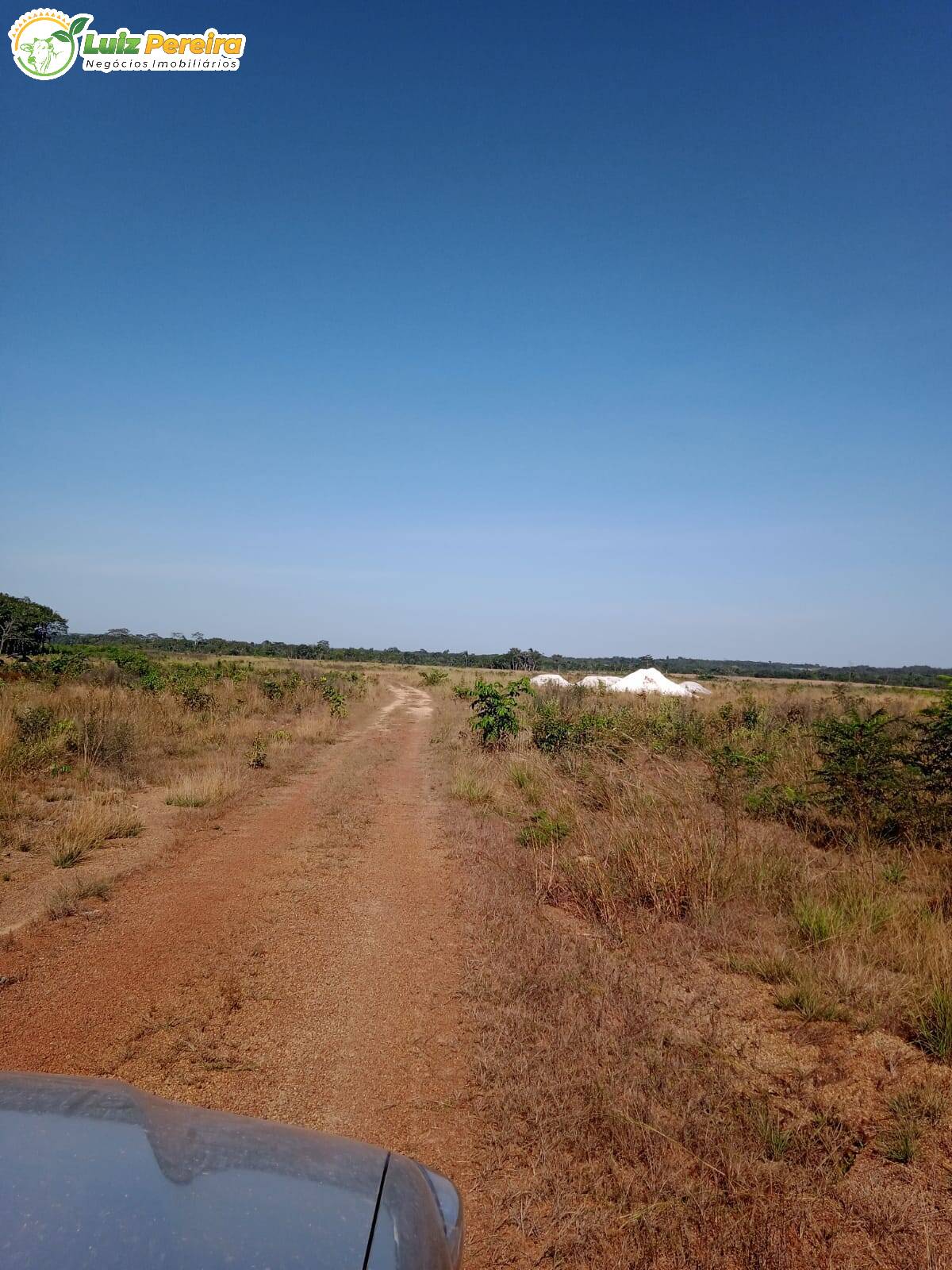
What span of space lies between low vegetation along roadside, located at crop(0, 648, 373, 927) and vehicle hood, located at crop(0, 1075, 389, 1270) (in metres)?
4.94

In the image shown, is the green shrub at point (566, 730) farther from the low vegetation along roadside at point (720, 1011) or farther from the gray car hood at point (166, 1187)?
the gray car hood at point (166, 1187)

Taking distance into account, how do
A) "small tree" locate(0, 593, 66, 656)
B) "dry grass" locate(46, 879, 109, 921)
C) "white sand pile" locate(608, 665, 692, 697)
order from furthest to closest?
"small tree" locate(0, 593, 66, 656)
"white sand pile" locate(608, 665, 692, 697)
"dry grass" locate(46, 879, 109, 921)

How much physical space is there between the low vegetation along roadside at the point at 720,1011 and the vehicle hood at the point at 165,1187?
1629 mm

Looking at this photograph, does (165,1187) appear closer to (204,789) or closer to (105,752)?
(204,789)

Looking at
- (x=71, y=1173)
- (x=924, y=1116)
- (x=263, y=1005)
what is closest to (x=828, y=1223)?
(x=924, y=1116)

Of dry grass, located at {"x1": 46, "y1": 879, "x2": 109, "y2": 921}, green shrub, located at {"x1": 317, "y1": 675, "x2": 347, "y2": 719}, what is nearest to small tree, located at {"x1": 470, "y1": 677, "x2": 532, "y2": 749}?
green shrub, located at {"x1": 317, "y1": 675, "x2": 347, "y2": 719}

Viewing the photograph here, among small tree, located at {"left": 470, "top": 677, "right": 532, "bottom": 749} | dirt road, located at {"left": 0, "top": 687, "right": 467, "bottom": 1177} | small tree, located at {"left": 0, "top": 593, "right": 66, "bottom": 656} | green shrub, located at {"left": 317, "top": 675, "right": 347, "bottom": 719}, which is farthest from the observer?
small tree, located at {"left": 0, "top": 593, "right": 66, "bottom": 656}

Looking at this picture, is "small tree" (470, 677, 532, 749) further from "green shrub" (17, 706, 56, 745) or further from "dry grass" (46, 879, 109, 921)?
"dry grass" (46, 879, 109, 921)

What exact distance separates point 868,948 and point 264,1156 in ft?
16.3

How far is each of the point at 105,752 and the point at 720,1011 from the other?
422 inches

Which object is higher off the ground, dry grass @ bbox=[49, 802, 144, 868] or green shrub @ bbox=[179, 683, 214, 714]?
green shrub @ bbox=[179, 683, 214, 714]

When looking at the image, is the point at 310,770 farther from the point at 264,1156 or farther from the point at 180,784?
the point at 264,1156

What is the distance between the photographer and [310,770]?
44.3ft

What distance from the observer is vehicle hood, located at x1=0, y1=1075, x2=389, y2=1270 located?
134cm
